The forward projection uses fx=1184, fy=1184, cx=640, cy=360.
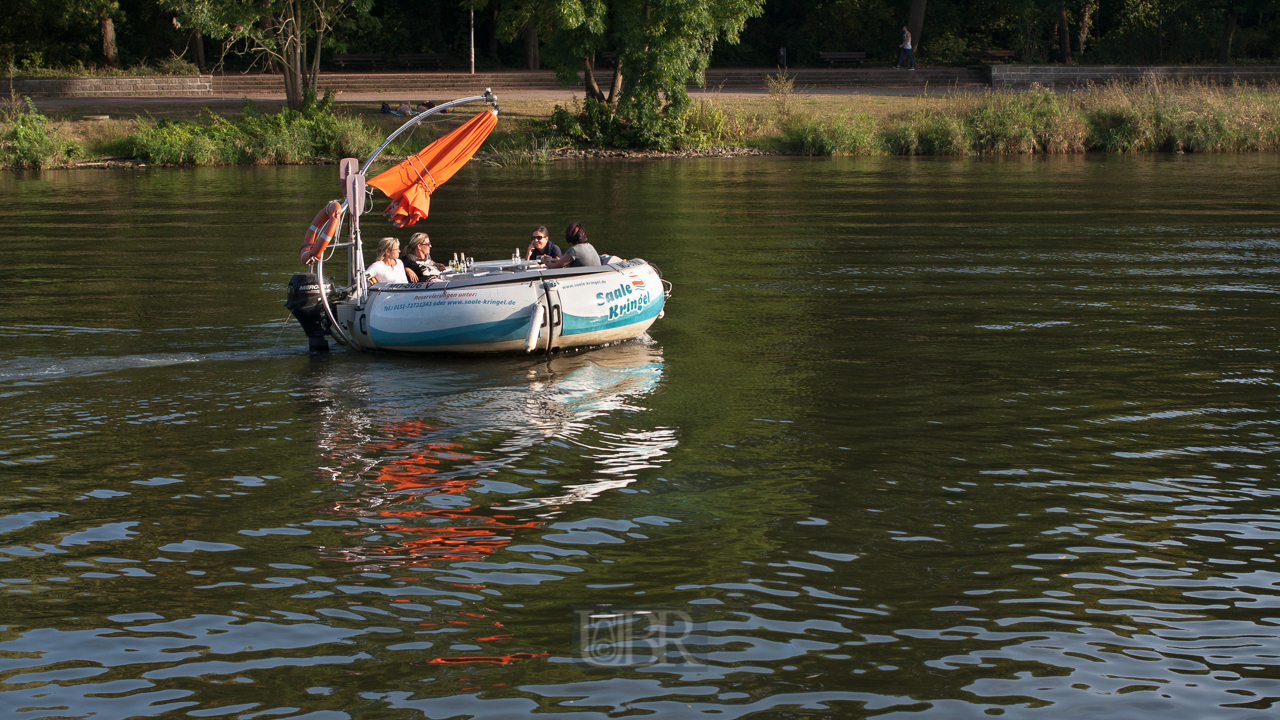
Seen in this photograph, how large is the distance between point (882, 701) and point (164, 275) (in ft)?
50.9

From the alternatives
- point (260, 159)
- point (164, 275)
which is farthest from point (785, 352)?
point (260, 159)

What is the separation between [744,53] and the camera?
53.3 metres

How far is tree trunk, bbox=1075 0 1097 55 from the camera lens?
52.3 meters

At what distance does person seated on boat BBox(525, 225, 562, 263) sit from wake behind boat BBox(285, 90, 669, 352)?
54 cm

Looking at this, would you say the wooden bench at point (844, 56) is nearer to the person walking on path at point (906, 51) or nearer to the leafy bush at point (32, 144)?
the person walking on path at point (906, 51)

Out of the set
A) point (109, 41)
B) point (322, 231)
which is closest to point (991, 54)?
point (109, 41)

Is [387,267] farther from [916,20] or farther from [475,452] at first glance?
[916,20]

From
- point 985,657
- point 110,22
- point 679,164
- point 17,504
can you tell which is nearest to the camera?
point 985,657

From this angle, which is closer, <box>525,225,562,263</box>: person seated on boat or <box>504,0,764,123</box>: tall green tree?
<box>525,225,562,263</box>: person seated on boat

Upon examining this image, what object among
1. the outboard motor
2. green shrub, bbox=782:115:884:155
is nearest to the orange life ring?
the outboard motor

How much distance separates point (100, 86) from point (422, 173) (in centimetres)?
3381

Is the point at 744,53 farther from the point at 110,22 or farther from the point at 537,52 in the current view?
the point at 110,22

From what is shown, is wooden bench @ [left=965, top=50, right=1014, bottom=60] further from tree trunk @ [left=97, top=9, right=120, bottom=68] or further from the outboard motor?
the outboard motor

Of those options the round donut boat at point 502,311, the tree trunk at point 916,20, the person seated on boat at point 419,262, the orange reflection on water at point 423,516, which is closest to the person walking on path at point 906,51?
the tree trunk at point 916,20
